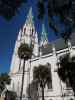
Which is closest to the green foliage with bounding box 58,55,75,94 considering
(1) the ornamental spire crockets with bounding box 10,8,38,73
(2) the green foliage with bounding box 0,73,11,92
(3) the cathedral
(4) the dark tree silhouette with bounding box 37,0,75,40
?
(3) the cathedral

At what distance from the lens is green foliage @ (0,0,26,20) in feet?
25.1

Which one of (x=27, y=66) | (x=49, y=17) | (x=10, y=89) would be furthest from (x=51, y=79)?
(x=49, y=17)

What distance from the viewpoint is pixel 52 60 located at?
36.7m

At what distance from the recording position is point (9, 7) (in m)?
7.77

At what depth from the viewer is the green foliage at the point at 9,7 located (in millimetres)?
7645

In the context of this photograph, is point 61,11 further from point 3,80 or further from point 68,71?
point 3,80

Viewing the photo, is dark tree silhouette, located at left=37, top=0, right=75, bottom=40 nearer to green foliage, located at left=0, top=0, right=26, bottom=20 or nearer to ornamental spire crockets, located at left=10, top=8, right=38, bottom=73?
green foliage, located at left=0, top=0, right=26, bottom=20

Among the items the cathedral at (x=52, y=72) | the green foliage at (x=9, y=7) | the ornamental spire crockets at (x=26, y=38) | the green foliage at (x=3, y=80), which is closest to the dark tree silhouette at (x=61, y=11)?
the green foliage at (x=9, y=7)

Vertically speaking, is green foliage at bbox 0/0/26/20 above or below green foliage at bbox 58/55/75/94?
above

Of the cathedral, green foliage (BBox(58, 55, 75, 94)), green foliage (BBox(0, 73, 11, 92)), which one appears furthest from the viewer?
green foliage (BBox(0, 73, 11, 92))

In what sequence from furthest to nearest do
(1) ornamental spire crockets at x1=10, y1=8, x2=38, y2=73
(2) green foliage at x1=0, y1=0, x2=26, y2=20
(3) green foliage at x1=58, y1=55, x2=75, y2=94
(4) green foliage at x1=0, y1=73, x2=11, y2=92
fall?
(1) ornamental spire crockets at x1=10, y1=8, x2=38, y2=73 → (4) green foliage at x1=0, y1=73, x2=11, y2=92 → (3) green foliage at x1=58, y1=55, x2=75, y2=94 → (2) green foliage at x1=0, y1=0, x2=26, y2=20

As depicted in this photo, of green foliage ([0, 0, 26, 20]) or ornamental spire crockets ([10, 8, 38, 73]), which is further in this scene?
Answer: ornamental spire crockets ([10, 8, 38, 73])

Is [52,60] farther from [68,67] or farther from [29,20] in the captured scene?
[29,20]

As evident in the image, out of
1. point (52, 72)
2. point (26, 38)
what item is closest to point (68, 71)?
point (52, 72)
